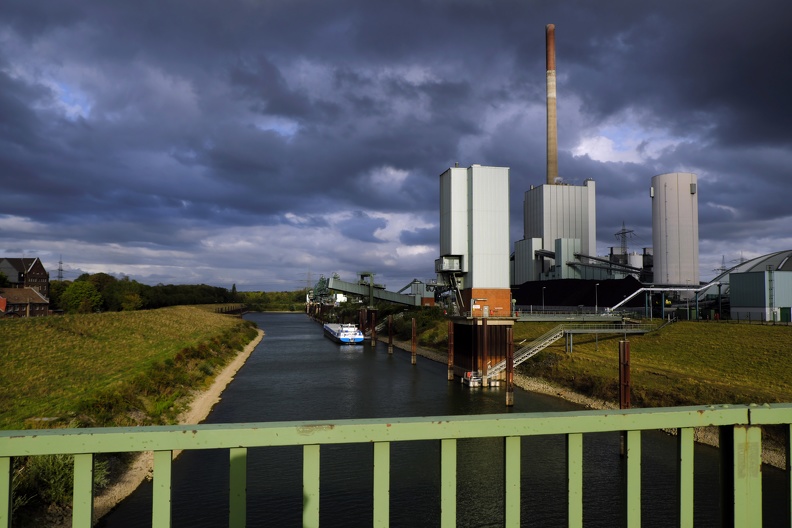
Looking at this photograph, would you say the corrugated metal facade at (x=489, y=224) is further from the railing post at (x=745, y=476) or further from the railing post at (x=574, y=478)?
the railing post at (x=574, y=478)

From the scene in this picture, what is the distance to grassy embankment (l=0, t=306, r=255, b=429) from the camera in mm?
23969

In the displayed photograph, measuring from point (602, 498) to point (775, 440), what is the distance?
8410 mm

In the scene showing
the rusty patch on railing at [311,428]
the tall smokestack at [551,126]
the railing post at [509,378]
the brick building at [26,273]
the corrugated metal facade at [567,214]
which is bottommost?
the railing post at [509,378]

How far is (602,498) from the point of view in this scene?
20688mm

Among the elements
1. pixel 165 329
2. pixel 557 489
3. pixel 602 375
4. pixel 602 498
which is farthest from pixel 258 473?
pixel 165 329

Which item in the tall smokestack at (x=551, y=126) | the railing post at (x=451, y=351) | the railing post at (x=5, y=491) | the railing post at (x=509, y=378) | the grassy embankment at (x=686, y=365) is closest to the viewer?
the railing post at (x=5, y=491)

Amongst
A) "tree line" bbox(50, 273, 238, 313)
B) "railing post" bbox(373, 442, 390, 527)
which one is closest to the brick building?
"tree line" bbox(50, 273, 238, 313)

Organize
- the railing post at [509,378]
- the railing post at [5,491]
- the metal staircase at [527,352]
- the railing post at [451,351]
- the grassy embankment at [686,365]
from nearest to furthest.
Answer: the railing post at [5,491] → the grassy embankment at [686,365] → the railing post at [509,378] → the metal staircase at [527,352] → the railing post at [451,351]

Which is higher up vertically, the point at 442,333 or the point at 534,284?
the point at 534,284

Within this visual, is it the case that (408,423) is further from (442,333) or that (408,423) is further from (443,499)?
(442,333)

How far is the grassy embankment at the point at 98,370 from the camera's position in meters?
24.0

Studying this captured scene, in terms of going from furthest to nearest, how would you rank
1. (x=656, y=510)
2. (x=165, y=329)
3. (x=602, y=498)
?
(x=165, y=329) < (x=602, y=498) < (x=656, y=510)

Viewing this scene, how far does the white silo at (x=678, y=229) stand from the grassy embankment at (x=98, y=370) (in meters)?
60.8

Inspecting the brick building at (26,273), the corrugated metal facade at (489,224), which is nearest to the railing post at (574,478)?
the corrugated metal facade at (489,224)
